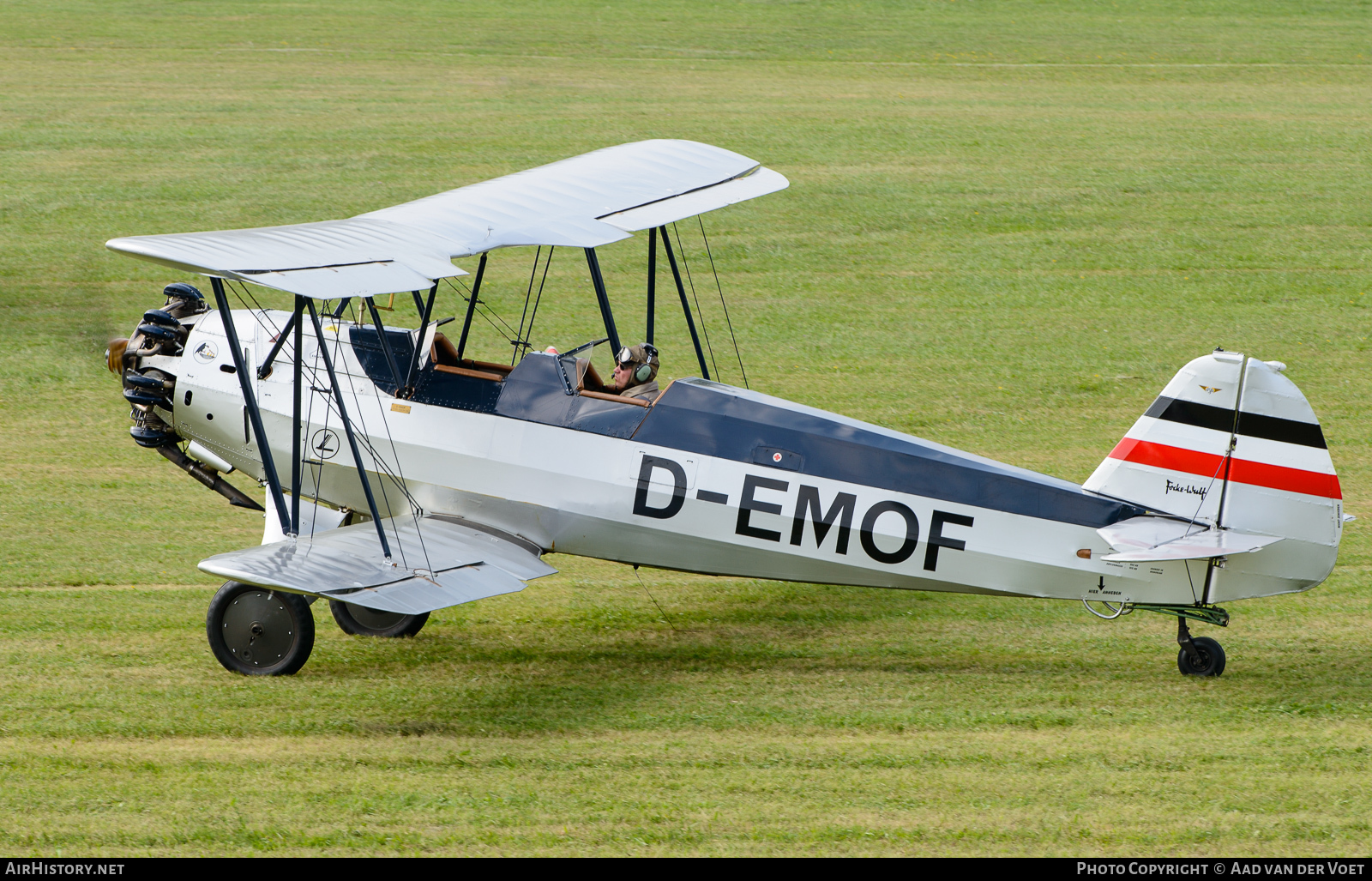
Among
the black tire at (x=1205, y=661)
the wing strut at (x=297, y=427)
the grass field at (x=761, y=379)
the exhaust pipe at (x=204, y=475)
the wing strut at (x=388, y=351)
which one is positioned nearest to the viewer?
the grass field at (x=761, y=379)

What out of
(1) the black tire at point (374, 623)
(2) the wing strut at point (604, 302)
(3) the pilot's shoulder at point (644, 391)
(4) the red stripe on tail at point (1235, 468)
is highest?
(2) the wing strut at point (604, 302)

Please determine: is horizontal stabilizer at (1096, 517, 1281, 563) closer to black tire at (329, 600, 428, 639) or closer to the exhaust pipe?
black tire at (329, 600, 428, 639)

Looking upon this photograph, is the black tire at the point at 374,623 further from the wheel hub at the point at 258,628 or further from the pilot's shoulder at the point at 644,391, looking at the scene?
the pilot's shoulder at the point at 644,391

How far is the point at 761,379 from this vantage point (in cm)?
1563

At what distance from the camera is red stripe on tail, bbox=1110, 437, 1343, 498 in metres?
8.05

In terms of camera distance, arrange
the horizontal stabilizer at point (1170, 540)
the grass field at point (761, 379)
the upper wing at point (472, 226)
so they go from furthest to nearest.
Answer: the horizontal stabilizer at point (1170, 540) < the upper wing at point (472, 226) < the grass field at point (761, 379)

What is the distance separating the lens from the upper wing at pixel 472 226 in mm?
7859

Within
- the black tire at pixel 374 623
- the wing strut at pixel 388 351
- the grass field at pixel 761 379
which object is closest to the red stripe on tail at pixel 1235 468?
the grass field at pixel 761 379

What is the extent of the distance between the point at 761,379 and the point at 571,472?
6.64 meters

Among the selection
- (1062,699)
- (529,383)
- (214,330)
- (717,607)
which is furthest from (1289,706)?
(214,330)

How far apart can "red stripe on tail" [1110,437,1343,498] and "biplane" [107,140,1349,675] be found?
0.04ft

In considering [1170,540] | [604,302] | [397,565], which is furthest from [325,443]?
[1170,540]

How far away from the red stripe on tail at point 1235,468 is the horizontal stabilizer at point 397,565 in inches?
139

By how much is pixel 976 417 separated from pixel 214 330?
7493 millimetres
